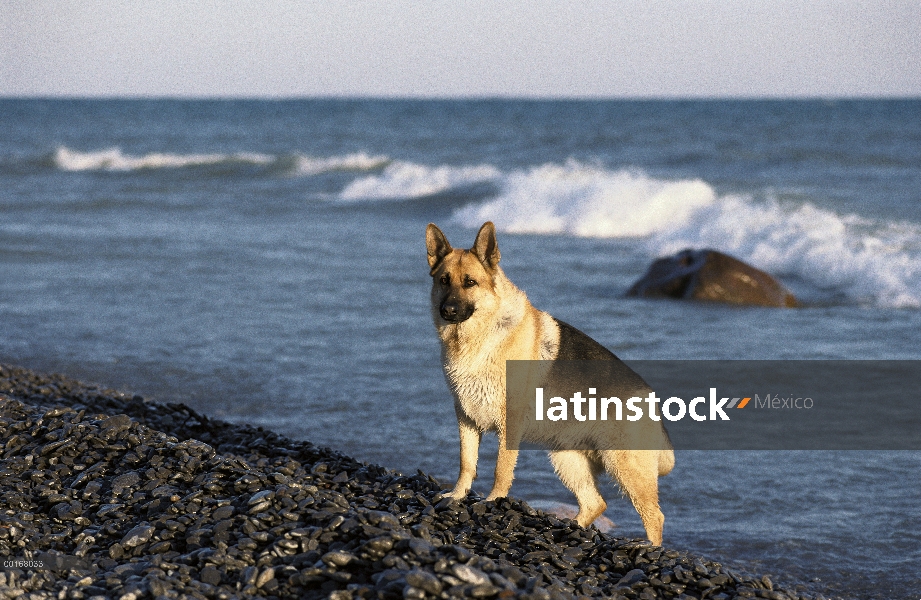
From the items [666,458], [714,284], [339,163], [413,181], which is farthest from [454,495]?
[339,163]

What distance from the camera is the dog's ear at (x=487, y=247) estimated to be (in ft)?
18.4

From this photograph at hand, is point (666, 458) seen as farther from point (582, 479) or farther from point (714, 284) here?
point (714, 284)

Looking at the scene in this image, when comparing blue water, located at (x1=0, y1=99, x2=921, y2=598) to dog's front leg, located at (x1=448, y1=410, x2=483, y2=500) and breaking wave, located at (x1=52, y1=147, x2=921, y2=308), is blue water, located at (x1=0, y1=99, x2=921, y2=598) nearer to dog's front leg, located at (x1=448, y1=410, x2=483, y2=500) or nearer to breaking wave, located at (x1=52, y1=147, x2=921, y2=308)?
breaking wave, located at (x1=52, y1=147, x2=921, y2=308)

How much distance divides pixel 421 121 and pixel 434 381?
61.5 m

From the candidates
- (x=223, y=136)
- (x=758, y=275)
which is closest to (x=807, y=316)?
(x=758, y=275)

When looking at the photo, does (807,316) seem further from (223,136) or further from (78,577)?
(223,136)

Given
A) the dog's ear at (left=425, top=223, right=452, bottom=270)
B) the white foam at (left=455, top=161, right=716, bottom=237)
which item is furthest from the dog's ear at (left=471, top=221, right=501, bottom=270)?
the white foam at (left=455, top=161, right=716, bottom=237)

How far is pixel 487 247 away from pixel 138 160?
38.0m

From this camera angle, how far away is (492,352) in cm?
563

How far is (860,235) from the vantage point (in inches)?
688

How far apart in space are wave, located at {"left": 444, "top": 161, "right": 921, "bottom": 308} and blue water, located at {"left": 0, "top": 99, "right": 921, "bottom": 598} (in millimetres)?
81

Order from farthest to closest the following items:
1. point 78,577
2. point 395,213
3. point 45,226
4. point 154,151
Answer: point 154,151, point 395,213, point 45,226, point 78,577

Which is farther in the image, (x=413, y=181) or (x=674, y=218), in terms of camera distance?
(x=413, y=181)

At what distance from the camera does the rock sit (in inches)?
531
